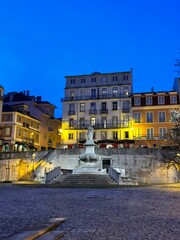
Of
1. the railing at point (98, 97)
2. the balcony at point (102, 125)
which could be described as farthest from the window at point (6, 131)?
the railing at point (98, 97)

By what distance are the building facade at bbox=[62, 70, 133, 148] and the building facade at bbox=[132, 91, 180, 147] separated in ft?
6.20

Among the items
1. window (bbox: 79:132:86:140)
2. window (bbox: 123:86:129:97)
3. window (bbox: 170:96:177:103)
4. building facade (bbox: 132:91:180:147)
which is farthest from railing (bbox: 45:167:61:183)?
window (bbox: 170:96:177:103)

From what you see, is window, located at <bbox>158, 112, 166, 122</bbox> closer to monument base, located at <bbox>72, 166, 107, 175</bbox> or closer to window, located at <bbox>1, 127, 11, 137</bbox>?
monument base, located at <bbox>72, 166, 107, 175</bbox>

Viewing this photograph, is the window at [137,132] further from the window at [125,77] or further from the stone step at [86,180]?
the stone step at [86,180]

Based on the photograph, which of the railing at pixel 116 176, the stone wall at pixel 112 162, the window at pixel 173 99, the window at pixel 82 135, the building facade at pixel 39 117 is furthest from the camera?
the building facade at pixel 39 117

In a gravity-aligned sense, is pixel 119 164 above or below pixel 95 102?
below

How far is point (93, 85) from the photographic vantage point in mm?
66125

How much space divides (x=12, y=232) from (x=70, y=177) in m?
22.7

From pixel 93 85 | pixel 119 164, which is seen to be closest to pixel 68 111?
pixel 93 85

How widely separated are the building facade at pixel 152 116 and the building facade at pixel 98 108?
6.20 ft

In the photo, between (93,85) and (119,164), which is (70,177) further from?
(93,85)

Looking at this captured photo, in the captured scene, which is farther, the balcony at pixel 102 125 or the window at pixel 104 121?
the window at pixel 104 121

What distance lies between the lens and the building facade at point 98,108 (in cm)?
6153

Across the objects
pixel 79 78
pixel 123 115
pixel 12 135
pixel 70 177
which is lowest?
pixel 70 177
